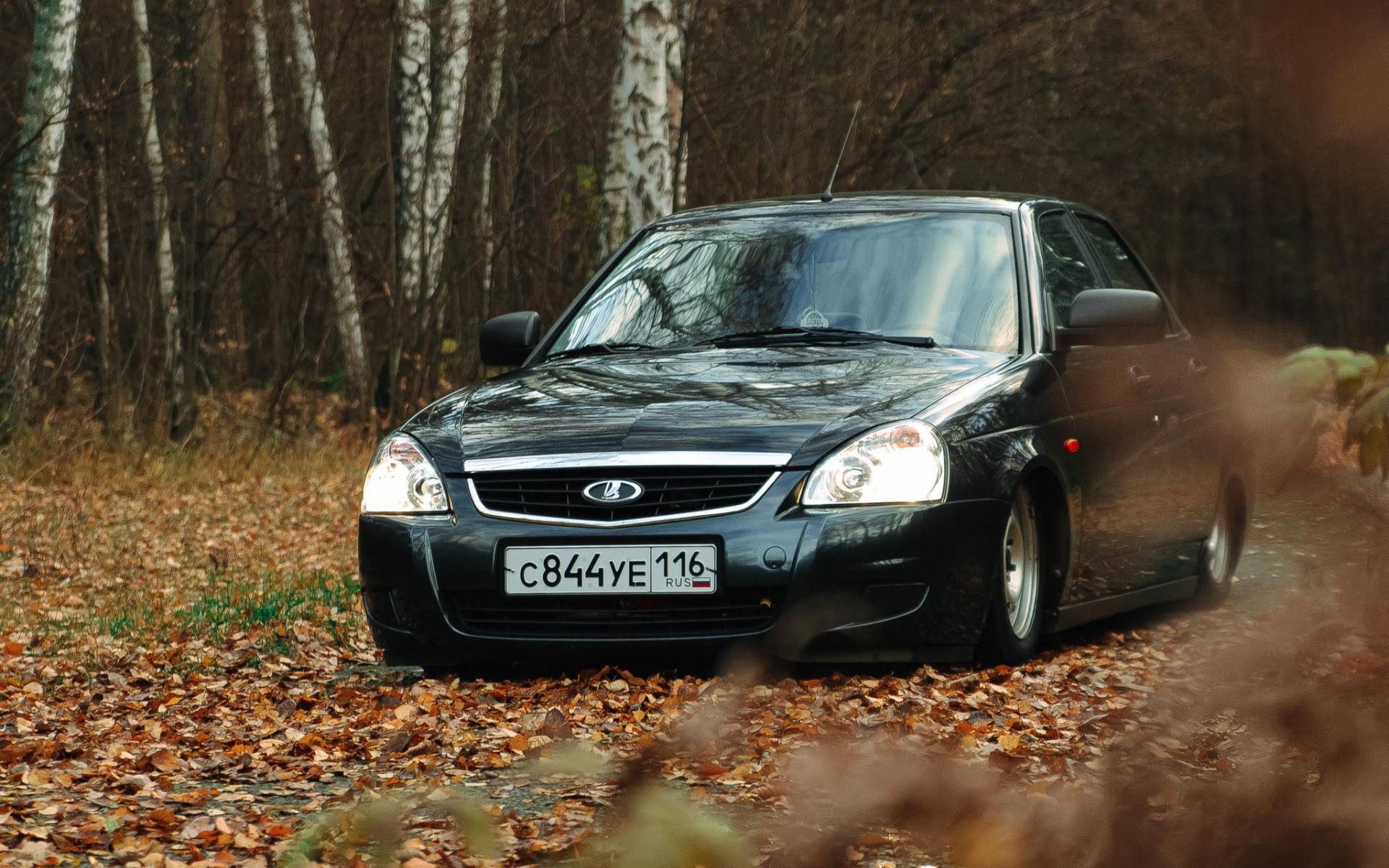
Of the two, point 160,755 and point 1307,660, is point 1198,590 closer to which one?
point 160,755

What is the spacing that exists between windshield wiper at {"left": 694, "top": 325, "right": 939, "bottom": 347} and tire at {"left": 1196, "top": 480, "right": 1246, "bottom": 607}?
1797 mm

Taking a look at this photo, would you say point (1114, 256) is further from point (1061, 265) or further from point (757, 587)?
point (757, 587)

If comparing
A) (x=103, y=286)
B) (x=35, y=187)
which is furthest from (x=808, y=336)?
(x=103, y=286)

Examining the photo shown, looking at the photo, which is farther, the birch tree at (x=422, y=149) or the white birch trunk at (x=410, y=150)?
the white birch trunk at (x=410, y=150)

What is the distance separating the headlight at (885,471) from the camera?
511cm

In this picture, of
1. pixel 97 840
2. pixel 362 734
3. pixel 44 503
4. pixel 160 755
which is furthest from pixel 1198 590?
pixel 44 503

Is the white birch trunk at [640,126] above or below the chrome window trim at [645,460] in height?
above

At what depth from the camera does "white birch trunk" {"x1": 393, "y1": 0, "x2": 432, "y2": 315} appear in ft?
55.0

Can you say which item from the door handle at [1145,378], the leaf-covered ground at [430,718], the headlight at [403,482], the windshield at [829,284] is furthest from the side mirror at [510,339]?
the door handle at [1145,378]

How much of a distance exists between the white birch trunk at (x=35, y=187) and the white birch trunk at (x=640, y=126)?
4.75m

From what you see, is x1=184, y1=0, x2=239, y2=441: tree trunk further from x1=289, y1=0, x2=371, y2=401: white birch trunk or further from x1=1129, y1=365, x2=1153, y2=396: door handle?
x1=1129, y1=365, x2=1153, y2=396: door handle

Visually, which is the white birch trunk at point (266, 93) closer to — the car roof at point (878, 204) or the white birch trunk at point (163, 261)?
the white birch trunk at point (163, 261)

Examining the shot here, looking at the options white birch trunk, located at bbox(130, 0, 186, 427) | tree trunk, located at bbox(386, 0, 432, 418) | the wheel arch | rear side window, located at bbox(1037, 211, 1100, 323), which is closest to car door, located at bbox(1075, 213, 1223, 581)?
rear side window, located at bbox(1037, 211, 1100, 323)

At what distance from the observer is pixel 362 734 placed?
4.96 meters
